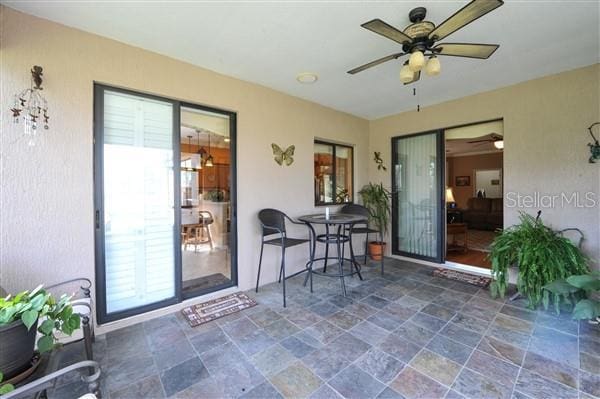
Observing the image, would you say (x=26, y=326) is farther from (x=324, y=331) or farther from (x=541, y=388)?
(x=541, y=388)

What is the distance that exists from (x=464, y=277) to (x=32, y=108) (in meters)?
4.87

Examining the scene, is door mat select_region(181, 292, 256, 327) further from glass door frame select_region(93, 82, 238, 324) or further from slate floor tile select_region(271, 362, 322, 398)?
slate floor tile select_region(271, 362, 322, 398)

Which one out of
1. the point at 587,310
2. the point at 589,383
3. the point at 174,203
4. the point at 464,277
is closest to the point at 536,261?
the point at 587,310

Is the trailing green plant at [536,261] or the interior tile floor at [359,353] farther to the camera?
the trailing green plant at [536,261]

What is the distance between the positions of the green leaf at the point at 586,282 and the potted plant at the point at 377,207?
2418mm

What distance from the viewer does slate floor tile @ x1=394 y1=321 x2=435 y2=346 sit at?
6.75ft

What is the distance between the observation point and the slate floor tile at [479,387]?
1.50 m

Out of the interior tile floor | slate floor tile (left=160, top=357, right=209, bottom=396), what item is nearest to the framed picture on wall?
the interior tile floor

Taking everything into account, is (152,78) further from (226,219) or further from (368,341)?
(368,341)

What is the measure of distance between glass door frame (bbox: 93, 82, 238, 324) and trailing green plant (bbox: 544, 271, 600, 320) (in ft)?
10.3

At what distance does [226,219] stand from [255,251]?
5.55ft

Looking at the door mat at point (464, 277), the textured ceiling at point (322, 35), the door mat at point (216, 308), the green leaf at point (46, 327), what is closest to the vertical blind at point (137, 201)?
the door mat at point (216, 308)

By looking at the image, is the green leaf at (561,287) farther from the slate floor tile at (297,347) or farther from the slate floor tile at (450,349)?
the slate floor tile at (297,347)

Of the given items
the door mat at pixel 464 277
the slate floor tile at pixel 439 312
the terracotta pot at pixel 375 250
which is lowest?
the slate floor tile at pixel 439 312
